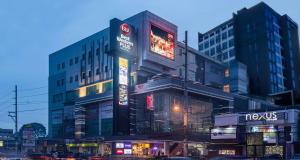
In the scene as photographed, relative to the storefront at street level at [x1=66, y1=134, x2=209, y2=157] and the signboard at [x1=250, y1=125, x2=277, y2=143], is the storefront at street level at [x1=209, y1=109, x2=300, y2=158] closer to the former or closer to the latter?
the signboard at [x1=250, y1=125, x2=277, y2=143]

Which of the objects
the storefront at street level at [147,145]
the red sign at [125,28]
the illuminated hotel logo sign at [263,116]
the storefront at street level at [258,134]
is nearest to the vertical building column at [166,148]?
the storefront at street level at [147,145]

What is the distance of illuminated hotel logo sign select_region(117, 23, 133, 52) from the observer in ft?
244

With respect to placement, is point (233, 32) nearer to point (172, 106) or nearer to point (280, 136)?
point (172, 106)

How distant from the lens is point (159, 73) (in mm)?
82812

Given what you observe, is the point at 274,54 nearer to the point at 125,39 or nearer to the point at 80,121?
the point at 125,39

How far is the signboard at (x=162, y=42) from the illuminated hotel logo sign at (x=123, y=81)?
893cm

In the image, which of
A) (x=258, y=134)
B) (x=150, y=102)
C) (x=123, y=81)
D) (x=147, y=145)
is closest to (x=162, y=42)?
(x=150, y=102)

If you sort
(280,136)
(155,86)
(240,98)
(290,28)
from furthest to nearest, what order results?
(290,28) → (240,98) → (155,86) → (280,136)

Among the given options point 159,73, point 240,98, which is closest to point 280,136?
point 159,73

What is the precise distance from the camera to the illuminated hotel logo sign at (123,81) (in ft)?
235

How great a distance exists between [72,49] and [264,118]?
56.8m

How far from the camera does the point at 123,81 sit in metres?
72.7

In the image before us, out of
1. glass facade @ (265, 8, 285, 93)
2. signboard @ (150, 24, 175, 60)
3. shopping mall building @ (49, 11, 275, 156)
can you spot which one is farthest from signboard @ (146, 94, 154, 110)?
glass facade @ (265, 8, 285, 93)

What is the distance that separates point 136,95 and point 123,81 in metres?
6.25
